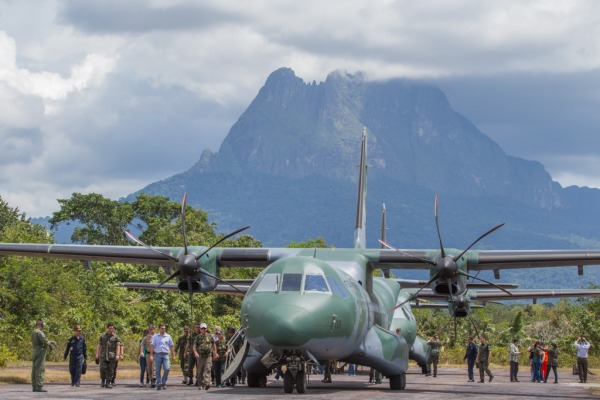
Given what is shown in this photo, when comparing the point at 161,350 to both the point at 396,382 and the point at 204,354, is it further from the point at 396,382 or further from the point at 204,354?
the point at 396,382

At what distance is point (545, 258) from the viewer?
79.3ft

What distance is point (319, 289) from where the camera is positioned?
2045 centimetres

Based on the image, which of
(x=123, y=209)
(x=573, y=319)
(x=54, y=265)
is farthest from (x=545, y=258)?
(x=123, y=209)

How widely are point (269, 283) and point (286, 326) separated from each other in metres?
1.62

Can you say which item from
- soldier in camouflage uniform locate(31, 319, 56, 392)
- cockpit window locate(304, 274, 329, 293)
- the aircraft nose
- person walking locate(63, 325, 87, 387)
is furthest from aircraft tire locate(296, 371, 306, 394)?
person walking locate(63, 325, 87, 387)

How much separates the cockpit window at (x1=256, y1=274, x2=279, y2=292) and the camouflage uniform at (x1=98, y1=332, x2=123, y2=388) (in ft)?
20.3

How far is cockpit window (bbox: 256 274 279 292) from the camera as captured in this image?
66.7 feet

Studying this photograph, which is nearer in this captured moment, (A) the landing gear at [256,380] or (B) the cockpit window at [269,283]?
(B) the cockpit window at [269,283]

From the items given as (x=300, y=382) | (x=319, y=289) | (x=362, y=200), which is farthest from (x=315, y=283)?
(x=362, y=200)

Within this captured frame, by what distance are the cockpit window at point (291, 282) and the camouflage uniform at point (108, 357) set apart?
669 centimetres

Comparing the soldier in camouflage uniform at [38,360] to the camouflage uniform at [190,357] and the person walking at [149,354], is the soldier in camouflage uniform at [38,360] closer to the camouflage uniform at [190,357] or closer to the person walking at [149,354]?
the person walking at [149,354]

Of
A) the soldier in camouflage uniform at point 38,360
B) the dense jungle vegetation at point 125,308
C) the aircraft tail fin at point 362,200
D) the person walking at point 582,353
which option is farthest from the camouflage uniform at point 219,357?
the person walking at point 582,353

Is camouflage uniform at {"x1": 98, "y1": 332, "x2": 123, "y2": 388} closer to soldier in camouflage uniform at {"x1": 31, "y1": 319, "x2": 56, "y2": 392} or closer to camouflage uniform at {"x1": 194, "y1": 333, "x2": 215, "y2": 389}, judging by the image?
camouflage uniform at {"x1": 194, "y1": 333, "x2": 215, "y2": 389}

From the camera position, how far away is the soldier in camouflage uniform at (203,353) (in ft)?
80.0
